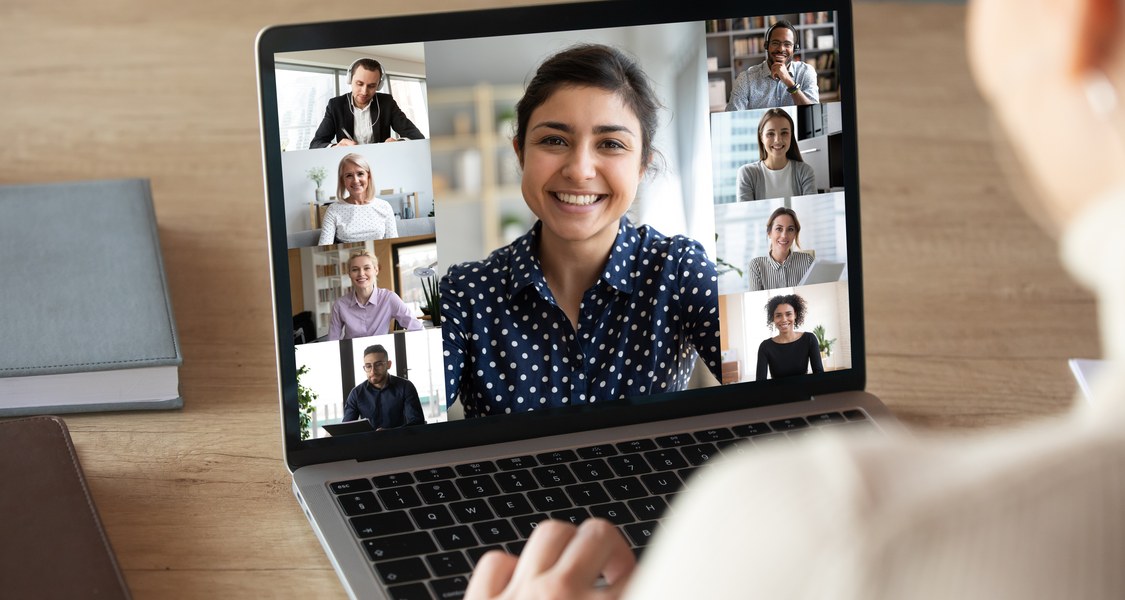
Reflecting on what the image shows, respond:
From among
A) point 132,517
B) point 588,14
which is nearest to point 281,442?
point 132,517

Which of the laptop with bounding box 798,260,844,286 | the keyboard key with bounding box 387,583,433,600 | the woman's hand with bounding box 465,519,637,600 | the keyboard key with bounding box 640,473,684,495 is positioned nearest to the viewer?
the woman's hand with bounding box 465,519,637,600

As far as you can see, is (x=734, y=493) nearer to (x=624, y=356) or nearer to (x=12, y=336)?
(x=624, y=356)

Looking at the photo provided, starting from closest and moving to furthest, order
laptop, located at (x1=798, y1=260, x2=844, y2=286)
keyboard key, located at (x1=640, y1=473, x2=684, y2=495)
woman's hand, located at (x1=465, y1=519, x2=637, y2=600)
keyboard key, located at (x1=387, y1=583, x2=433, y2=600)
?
1. woman's hand, located at (x1=465, y1=519, x2=637, y2=600)
2. keyboard key, located at (x1=387, y1=583, x2=433, y2=600)
3. keyboard key, located at (x1=640, y1=473, x2=684, y2=495)
4. laptop, located at (x1=798, y1=260, x2=844, y2=286)

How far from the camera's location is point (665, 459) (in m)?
0.72

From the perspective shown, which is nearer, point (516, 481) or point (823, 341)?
point (516, 481)

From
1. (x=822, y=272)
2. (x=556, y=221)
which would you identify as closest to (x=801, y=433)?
(x=822, y=272)

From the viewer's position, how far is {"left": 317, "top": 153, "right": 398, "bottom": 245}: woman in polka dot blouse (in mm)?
690

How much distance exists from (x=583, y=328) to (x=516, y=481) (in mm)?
116

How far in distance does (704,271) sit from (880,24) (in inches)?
30.2

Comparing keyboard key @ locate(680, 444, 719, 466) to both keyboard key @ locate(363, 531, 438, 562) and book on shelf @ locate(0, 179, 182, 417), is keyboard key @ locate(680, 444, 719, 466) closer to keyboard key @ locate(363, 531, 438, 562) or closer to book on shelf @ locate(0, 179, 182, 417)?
keyboard key @ locate(363, 531, 438, 562)

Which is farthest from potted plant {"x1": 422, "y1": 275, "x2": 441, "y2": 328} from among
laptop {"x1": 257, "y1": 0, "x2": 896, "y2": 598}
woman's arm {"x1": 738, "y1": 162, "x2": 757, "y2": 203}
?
woman's arm {"x1": 738, "y1": 162, "x2": 757, "y2": 203}

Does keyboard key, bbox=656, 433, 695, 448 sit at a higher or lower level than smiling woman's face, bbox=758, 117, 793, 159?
lower

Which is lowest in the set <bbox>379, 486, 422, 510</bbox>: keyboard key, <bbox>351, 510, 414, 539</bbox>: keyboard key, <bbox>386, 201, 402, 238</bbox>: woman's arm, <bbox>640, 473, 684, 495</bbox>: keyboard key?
<bbox>351, 510, 414, 539</bbox>: keyboard key

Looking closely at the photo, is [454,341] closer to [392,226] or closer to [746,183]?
[392,226]
